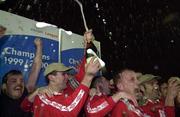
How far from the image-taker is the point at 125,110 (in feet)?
12.2

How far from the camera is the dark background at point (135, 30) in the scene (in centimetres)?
1046

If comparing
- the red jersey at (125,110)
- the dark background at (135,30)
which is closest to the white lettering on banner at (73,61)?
Result: the red jersey at (125,110)

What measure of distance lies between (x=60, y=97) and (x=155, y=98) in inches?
63.9

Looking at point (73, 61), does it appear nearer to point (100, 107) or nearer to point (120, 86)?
point (120, 86)

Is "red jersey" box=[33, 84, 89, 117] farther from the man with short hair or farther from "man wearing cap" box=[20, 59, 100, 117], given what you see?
the man with short hair

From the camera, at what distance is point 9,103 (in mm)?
3906

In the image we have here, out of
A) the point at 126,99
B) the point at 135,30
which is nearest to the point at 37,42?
the point at 126,99

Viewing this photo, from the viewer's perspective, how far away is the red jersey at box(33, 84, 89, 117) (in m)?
3.37

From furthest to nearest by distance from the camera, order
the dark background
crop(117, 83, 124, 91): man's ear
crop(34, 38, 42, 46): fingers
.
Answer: the dark background
crop(34, 38, 42, 46): fingers
crop(117, 83, 124, 91): man's ear

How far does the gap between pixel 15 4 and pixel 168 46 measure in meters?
5.07

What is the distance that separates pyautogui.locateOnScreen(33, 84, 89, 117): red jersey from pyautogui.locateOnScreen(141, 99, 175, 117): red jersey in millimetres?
1275

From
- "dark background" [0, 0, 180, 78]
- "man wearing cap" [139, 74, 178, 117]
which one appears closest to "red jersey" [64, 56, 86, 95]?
"man wearing cap" [139, 74, 178, 117]

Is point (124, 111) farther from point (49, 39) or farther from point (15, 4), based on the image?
point (15, 4)

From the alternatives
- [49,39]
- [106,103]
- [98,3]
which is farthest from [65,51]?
[98,3]
